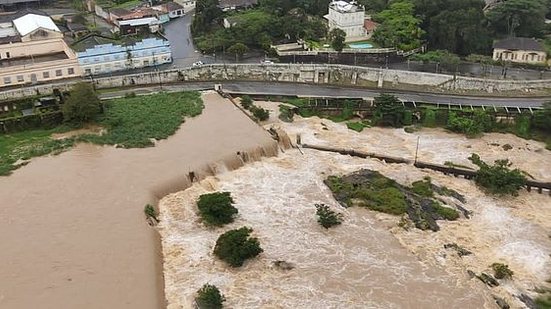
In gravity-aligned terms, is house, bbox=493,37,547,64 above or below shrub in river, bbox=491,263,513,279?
Result: above

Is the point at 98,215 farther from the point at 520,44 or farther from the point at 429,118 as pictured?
the point at 520,44

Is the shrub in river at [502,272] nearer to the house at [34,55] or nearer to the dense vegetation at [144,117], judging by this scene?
the dense vegetation at [144,117]

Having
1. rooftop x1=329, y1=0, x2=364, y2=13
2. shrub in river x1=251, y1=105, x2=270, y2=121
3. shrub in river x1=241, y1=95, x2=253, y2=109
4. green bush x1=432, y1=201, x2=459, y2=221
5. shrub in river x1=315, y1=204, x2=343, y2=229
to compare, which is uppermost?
rooftop x1=329, y1=0, x2=364, y2=13

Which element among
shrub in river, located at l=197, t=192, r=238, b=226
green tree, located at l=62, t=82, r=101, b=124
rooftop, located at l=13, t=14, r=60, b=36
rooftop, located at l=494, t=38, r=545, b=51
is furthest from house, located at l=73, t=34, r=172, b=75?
rooftop, located at l=494, t=38, r=545, b=51

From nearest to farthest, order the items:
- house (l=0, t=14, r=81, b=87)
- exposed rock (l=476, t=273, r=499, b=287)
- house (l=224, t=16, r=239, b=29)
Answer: exposed rock (l=476, t=273, r=499, b=287), house (l=0, t=14, r=81, b=87), house (l=224, t=16, r=239, b=29)

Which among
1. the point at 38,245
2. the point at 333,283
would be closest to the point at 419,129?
the point at 333,283

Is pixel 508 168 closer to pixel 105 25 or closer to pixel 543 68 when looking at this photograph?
pixel 543 68

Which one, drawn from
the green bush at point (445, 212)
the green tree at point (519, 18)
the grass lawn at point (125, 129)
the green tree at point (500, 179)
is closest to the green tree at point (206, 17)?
the grass lawn at point (125, 129)

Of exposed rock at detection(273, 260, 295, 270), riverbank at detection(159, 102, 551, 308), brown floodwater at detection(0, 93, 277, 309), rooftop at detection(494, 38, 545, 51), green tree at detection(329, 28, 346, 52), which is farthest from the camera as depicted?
green tree at detection(329, 28, 346, 52)

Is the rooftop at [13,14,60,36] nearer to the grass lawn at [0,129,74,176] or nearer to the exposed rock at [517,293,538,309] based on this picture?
the grass lawn at [0,129,74,176]
